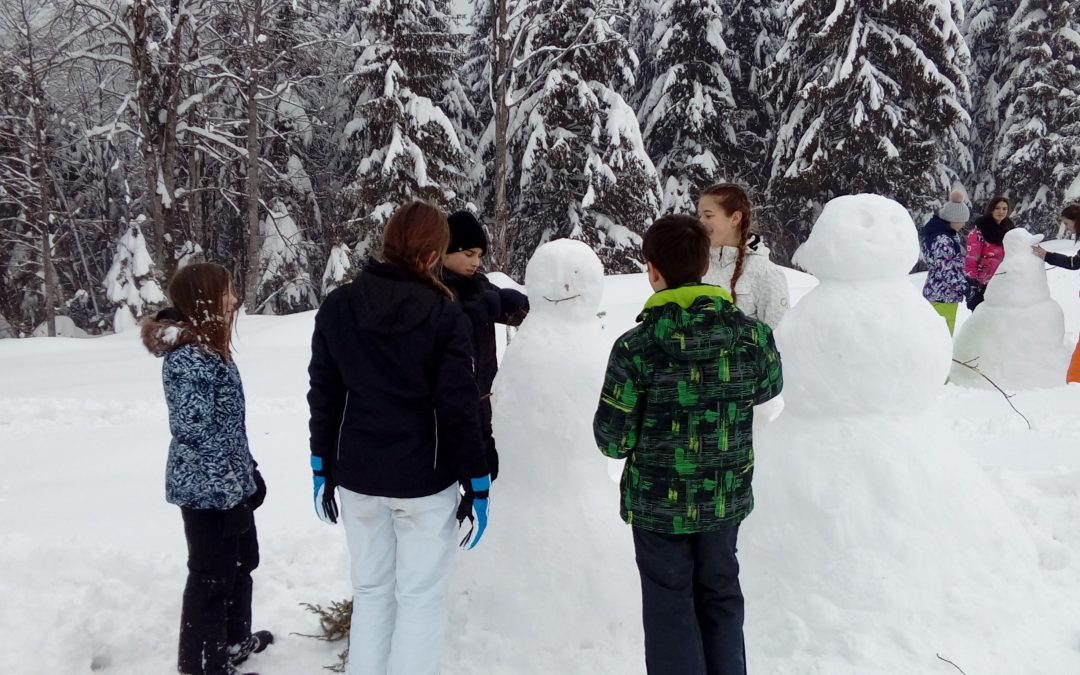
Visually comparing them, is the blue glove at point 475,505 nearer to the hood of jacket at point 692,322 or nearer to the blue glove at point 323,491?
the blue glove at point 323,491

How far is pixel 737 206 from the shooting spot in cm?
321

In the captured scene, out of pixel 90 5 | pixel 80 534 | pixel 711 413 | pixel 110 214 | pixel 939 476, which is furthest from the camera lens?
pixel 110 214

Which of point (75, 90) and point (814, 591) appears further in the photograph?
point (75, 90)

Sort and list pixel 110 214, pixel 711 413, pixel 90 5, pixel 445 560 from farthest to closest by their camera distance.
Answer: pixel 110 214 → pixel 90 5 → pixel 445 560 → pixel 711 413

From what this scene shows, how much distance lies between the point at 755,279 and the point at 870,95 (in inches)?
592

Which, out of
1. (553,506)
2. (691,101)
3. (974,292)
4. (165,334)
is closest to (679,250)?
(553,506)

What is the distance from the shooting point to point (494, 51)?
51.7ft

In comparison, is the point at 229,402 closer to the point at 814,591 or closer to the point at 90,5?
the point at 814,591

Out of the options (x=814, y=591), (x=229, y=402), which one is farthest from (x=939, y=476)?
(x=229, y=402)

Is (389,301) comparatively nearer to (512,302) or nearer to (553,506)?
(512,302)

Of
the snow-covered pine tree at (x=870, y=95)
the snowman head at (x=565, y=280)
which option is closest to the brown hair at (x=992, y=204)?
the snowman head at (x=565, y=280)

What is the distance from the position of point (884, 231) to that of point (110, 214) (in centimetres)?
2196

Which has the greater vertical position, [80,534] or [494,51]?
[494,51]

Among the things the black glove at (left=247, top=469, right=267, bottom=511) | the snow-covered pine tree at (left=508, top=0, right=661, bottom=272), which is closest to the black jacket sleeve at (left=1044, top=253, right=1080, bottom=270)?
the black glove at (left=247, top=469, right=267, bottom=511)
